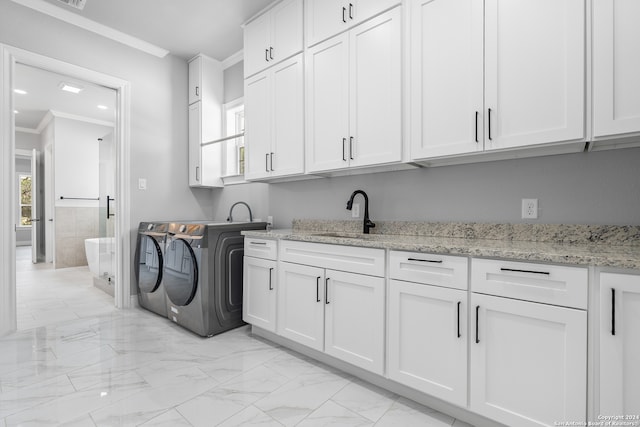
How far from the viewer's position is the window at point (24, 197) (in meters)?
8.01

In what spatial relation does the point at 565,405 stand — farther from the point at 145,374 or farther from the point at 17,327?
the point at 17,327

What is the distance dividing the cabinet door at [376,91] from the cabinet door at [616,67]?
92cm

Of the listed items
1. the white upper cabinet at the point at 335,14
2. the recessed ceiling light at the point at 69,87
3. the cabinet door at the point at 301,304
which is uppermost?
the recessed ceiling light at the point at 69,87

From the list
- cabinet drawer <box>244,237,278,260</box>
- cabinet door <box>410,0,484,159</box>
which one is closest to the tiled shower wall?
cabinet drawer <box>244,237,278,260</box>

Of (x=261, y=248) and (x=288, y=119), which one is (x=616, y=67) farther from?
(x=261, y=248)

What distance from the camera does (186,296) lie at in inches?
107

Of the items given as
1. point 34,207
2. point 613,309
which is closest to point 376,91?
point 613,309

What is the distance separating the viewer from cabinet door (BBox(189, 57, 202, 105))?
3680 mm

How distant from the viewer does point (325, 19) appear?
7.64 ft

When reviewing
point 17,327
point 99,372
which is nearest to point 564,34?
point 99,372

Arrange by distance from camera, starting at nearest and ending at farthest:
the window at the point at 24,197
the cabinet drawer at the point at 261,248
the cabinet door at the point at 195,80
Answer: the cabinet drawer at the point at 261,248 < the cabinet door at the point at 195,80 < the window at the point at 24,197

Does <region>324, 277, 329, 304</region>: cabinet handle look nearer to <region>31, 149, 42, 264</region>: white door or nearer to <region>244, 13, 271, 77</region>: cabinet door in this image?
<region>244, 13, 271, 77</region>: cabinet door

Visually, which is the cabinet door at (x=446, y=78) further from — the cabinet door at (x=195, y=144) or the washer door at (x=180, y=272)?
the cabinet door at (x=195, y=144)

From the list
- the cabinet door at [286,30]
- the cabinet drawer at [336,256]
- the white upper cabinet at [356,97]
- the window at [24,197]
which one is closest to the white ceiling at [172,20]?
the cabinet door at [286,30]
